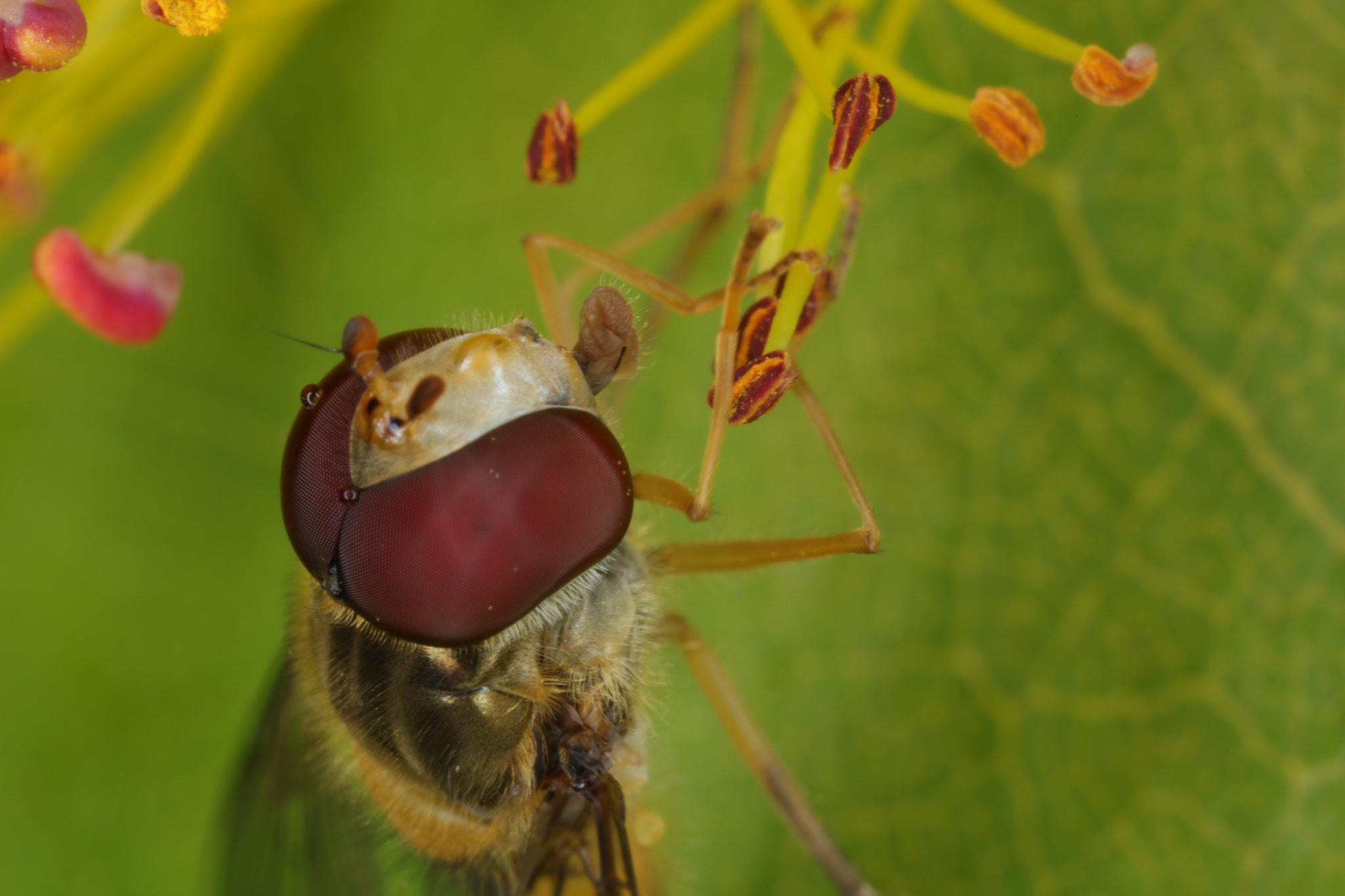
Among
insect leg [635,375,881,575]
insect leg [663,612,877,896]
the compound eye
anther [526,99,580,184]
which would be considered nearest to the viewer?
the compound eye

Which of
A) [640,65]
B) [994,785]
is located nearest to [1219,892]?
[994,785]

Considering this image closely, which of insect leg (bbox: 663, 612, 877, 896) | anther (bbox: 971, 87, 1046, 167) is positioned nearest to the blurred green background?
insect leg (bbox: 663, 612, 877, 896)

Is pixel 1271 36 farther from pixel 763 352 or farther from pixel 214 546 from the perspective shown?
pixel 214 546

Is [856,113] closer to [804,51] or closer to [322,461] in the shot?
[804,51]

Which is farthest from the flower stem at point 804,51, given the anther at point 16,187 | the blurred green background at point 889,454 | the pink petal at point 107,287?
the anther at point 16,187

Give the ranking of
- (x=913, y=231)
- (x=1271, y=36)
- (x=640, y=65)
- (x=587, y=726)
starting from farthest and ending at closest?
1. (x=913, y=231)
2. (x=640, y=65)
3. (x=1271, y=36)
4. (x=587, y=726)

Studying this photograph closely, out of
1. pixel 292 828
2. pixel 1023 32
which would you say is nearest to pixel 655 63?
pixel 1023 32

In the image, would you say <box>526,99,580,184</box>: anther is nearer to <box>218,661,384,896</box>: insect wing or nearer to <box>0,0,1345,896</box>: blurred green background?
<box>0,0,1345,896</box>: blurred green background
